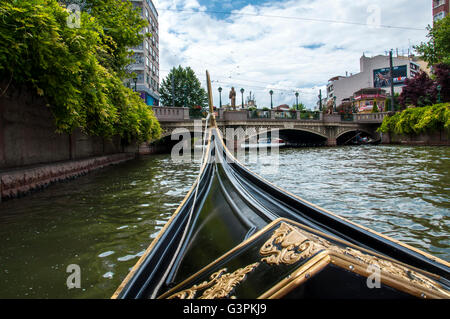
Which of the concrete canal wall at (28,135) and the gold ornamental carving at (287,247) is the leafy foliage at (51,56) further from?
the gold ornamental carving at (287,247)

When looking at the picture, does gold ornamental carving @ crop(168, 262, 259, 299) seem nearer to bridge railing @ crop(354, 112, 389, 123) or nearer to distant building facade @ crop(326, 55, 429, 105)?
bridge railing @ crop(354, 112, 389, 123)

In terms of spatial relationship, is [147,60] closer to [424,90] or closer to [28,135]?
[28,135]

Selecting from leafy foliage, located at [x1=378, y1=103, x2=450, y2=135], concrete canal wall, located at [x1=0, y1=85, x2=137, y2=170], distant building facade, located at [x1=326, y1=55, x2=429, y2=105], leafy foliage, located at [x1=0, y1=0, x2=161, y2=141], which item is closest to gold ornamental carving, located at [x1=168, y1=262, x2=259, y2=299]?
leafy foliage, located at [x1=0, y1=0, x2=161, y2=141]

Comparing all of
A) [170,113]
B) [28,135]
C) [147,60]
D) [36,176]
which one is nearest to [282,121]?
[170,113]

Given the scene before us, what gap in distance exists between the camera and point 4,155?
189 inches

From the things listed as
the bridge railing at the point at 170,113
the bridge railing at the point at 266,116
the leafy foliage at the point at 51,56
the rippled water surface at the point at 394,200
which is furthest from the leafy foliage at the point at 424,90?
the leafy foliage at the point at 51,56

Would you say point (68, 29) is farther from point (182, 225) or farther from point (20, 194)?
point (182, 225)

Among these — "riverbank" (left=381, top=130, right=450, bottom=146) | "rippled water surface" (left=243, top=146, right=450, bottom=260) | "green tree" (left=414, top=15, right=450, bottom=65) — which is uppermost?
"green tree" (left=414, top=15, right=450, bottom=65)

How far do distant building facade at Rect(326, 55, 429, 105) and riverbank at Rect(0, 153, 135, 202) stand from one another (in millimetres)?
43110

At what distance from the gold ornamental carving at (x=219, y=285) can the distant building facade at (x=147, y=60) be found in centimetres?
2407

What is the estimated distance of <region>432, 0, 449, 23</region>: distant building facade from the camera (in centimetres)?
2580

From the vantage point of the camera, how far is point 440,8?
26641 millimetres

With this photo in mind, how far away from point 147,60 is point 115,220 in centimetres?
2795
